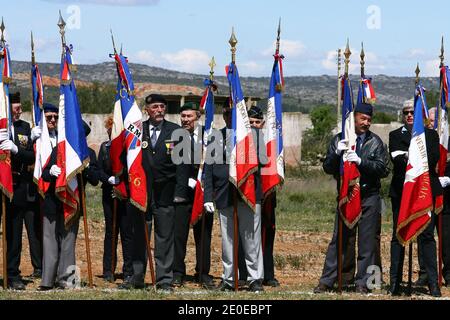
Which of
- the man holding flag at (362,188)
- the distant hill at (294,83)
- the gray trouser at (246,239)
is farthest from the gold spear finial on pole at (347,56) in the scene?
the distant hill at (294,83)

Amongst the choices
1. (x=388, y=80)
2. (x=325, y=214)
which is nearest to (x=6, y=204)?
(x=325, y=214)

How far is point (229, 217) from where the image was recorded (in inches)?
489

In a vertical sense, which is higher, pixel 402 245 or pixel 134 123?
pixel 134 123

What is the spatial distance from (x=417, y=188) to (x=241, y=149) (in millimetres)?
1971

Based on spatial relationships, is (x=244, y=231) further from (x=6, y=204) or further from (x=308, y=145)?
(x=308, y=145)

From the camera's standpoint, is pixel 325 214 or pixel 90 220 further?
pixel 325 214

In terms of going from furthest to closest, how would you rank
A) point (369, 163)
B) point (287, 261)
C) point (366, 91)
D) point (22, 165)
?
1. point (287, 261)
2. point (366, 91)
3. point (22, 165)
4. point (369, 163)

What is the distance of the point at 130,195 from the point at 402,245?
3040 mm

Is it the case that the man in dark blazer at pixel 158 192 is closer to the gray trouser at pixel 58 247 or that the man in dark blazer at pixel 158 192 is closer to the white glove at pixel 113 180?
the white glove at pixel 113 180

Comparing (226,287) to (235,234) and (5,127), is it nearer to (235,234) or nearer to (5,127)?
(235,234)

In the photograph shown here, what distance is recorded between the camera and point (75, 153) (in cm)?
1232

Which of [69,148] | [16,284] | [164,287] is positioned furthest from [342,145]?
[16,284]

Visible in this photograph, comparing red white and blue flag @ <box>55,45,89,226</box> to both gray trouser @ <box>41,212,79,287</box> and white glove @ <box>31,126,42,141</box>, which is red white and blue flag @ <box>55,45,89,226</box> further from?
white glove @ <box>31,126,42,141</box>
